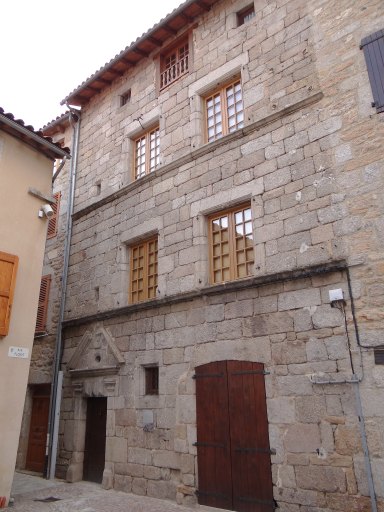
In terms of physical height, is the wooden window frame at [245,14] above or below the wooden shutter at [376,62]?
above

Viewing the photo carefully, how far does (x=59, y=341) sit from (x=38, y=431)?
1.89 m

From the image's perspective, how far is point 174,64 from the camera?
8.76 m

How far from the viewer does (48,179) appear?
7.47m

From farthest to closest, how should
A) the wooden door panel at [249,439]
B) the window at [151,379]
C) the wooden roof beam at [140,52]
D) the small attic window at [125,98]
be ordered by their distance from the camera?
the small attic window at [125,98] → the wooden roof beam at [140,52] → the window at [151,379] → the wooden door panel at [249,439]

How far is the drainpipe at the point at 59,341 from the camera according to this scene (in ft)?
26.5

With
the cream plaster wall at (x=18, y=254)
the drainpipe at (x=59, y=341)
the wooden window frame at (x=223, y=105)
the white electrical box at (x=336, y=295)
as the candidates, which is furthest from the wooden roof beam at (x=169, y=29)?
the white electrical box at (x=336, y=295)

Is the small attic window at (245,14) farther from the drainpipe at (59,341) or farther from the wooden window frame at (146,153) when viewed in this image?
the drainpipe at (59,341)

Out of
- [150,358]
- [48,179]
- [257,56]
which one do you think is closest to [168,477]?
[150,358]

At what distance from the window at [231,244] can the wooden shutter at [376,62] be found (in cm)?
228

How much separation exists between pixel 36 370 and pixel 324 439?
650 centimetres

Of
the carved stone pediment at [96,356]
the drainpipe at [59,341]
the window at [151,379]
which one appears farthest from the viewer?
the drainpipe at [59,341]

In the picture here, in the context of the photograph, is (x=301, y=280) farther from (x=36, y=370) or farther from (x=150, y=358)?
(x=36, y=370)

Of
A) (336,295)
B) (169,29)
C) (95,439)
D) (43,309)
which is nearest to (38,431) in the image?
(95,439)

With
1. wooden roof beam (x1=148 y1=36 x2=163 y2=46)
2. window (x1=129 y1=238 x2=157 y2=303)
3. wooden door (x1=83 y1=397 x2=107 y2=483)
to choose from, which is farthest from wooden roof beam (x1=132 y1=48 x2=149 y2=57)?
wooden door (x1=83 y1=397 x2=107 y2=483)
